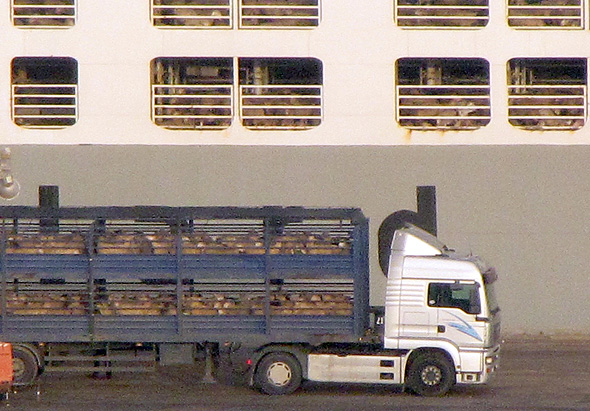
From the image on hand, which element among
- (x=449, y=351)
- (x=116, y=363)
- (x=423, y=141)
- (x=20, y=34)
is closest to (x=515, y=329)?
(x=423, y=141)

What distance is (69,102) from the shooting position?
90.3 ft

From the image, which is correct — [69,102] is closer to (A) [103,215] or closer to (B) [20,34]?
(B) [20,34]

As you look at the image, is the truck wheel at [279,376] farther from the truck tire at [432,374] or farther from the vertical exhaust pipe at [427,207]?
the vertical exhaust pipe at [427,207]

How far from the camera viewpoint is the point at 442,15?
2641 centimetres

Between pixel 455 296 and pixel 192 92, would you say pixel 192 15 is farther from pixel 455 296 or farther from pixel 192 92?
pixel 455 296

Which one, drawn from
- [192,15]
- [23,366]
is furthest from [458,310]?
[192,15]

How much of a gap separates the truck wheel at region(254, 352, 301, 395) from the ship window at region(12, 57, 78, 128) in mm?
10626

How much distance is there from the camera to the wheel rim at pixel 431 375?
16.6 metres

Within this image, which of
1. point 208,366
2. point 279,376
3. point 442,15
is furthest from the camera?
point 442,15

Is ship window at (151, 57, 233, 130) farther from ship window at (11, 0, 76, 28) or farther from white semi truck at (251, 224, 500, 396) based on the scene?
white semi truck at (251, 224, 500, 396)

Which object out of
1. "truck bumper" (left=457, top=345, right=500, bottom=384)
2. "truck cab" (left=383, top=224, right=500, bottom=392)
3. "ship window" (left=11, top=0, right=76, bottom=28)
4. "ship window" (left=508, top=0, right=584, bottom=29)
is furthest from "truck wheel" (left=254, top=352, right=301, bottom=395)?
"ship window" (left=508, top=0, right=584, bottom=29)

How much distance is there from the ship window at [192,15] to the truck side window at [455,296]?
1144 centimetres

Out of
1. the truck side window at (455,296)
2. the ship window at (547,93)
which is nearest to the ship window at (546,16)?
the ship window at (547,93)

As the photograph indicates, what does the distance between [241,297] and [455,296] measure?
3257 millimetres
